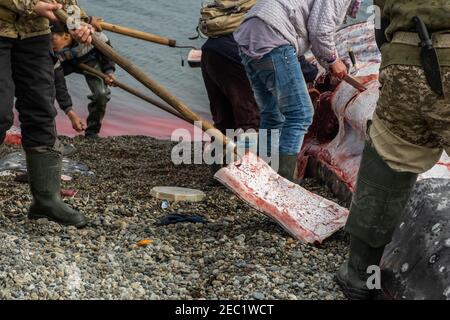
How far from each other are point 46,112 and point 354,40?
333 cm

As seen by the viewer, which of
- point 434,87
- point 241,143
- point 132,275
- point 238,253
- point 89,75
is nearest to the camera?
point 434,87

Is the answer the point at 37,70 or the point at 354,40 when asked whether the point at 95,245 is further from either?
the point at 354,40

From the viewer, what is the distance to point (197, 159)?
8.04m

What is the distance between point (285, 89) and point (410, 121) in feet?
7.70

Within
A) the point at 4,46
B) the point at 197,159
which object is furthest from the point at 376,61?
the point at 4,46

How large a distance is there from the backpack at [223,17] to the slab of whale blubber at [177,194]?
129 cm

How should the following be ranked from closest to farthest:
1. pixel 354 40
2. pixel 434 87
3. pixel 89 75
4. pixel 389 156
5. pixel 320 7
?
pixel 434 87 → pixel 389 156 → pixel 320 7 → pixel 354 40 → pixel 89 75

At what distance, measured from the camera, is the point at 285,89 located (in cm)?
579

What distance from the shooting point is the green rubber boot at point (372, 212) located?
366 cm

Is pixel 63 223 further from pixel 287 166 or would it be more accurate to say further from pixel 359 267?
pixel 359 267

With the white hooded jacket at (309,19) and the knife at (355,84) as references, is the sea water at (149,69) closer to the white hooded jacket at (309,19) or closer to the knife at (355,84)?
the knife at (355,84)

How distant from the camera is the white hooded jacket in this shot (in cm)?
566

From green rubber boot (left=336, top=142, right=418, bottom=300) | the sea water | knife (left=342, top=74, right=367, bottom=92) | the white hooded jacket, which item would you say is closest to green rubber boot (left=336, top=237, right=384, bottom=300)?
green rubber boot (left=336, top=142, right=418, bottom=300)

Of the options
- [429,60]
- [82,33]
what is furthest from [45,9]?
[429,60]
